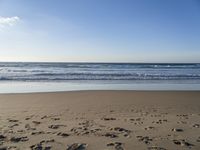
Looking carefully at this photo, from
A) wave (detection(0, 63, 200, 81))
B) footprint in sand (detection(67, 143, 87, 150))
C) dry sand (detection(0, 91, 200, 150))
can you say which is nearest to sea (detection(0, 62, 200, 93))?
wave (detection(0, 63, 200, 81))

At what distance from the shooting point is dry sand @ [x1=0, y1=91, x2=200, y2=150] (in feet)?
13.1

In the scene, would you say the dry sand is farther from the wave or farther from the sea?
the wave

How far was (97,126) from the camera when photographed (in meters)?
5.17

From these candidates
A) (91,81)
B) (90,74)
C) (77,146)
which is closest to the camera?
(77,146)

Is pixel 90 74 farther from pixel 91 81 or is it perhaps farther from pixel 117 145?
pixel 117 145

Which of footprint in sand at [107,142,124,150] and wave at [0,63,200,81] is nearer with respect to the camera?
footprint in sand at [107,142,124,150]

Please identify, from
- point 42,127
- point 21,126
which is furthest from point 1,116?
point 42,127

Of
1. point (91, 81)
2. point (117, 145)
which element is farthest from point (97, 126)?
point (91, 81)

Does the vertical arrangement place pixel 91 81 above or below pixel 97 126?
below

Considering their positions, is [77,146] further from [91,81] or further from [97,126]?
[91,81]

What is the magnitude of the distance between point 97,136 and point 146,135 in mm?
1002

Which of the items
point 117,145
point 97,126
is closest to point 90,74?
point 97,126

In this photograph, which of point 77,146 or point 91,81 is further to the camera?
point 91,81

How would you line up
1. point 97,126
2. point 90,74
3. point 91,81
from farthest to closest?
point 90,74 → point 91,81 → point 97,126
